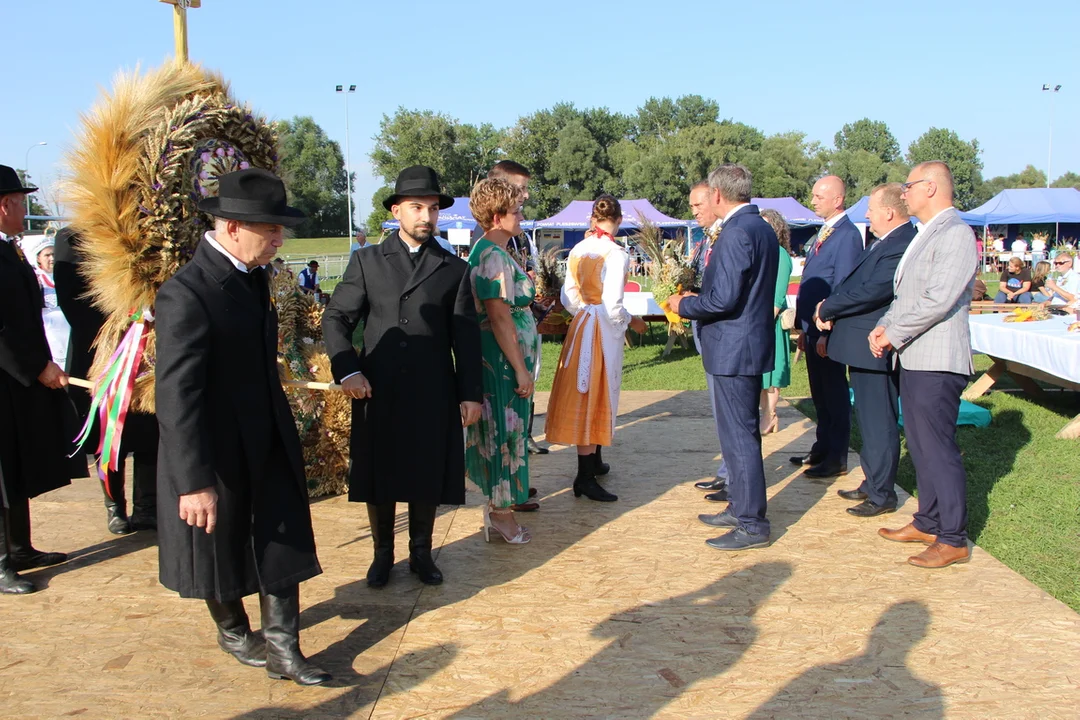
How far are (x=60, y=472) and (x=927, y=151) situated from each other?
95761mm

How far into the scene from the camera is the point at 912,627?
11.6 feet

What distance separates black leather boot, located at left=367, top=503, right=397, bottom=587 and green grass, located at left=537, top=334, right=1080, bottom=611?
10.6 ft

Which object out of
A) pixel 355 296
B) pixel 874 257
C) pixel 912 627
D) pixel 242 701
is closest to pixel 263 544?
pixel 242 701

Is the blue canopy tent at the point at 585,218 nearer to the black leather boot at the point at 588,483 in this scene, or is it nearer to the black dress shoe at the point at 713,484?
the black dress shoe at the point at 713,484

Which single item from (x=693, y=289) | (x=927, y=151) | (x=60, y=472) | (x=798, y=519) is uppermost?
(x=927, y=151)

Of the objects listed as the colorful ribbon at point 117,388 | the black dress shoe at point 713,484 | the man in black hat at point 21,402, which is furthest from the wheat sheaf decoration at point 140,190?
the black dress shoe at point 713,484

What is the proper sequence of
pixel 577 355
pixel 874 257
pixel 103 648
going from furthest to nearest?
pixel 577 355 < pixel 874 257 < pixel 103 648

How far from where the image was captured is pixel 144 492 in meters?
4.86

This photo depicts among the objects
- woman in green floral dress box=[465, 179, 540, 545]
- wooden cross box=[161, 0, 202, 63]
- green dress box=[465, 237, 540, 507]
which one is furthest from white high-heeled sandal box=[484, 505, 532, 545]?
wooden cross box=[161, 0, 202, 63]

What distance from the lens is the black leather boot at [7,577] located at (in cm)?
391

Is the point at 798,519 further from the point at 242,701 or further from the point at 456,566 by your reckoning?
the point at 242,701

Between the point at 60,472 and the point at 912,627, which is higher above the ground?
the point at 60,472

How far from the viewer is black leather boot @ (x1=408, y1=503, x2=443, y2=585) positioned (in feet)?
13.2

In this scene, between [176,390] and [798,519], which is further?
[798,519]
